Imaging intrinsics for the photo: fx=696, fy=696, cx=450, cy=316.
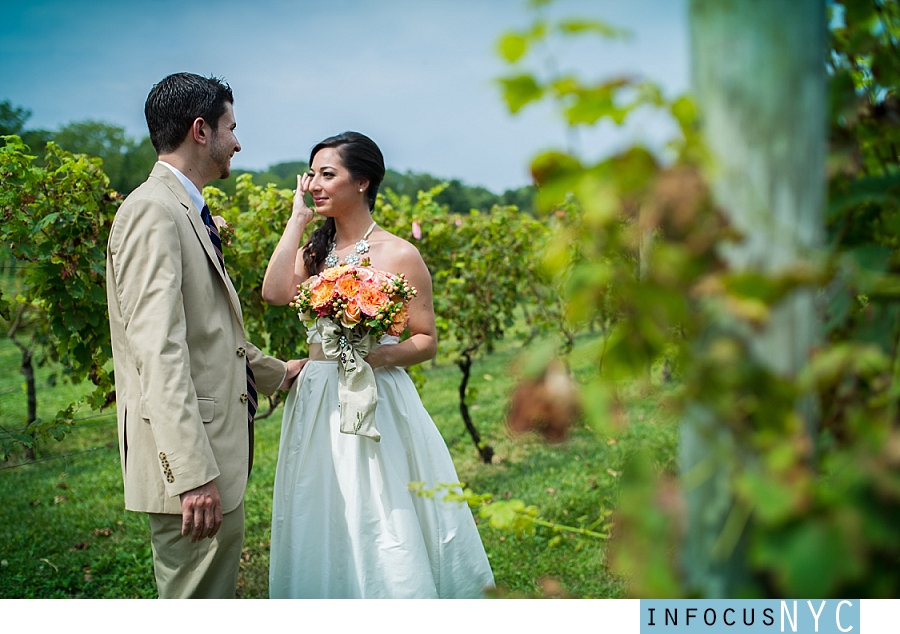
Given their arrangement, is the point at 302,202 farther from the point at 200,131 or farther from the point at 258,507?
the point at 258,507

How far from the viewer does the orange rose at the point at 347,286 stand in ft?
8.19

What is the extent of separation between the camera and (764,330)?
2.79 feet

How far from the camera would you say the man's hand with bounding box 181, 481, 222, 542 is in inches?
77.4

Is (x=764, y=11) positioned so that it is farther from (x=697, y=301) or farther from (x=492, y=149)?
(x=492, y=149)

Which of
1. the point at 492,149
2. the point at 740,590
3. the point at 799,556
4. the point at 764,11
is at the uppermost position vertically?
the point at 492,149

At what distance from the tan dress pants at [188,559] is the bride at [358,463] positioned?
478 millimetres

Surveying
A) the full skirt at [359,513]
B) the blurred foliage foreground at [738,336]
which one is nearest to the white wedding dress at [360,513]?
the full skirt at [359,513]

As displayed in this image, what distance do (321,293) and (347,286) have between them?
102 mm

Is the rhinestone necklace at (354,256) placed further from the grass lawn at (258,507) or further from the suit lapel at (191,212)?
the grass lawn at (258,507)

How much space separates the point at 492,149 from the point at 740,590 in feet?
5.71

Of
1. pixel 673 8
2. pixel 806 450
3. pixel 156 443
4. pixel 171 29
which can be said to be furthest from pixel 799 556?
pixel 171 29

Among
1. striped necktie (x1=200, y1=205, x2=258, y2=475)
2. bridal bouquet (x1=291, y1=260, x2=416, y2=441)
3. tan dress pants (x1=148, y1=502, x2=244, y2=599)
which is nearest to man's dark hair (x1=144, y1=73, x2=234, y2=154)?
striped necktie (x1=200, y1=205, x2=258, y2=475)

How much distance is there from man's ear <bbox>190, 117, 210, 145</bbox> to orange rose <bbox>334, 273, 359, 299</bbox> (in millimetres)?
653

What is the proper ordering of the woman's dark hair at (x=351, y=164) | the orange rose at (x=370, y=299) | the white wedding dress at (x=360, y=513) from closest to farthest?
1. the orange rose at (x=370, y=299)
2. the white wedding dress at (x=360, y=513)
3. the woman's dark hair at (x=351, y=164)
